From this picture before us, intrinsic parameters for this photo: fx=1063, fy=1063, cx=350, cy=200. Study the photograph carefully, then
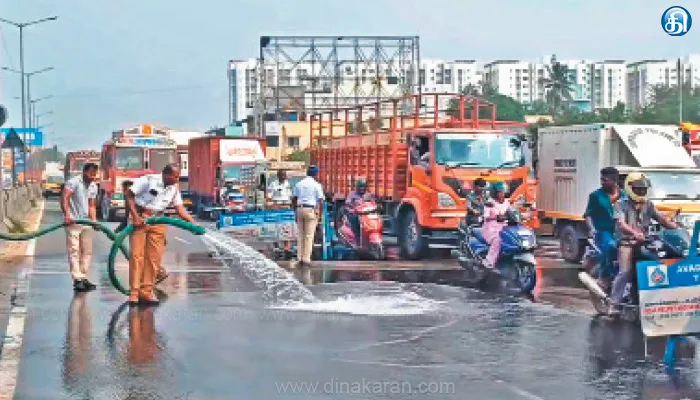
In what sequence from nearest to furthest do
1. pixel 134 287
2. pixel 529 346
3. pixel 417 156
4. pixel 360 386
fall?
1. pixel 360 386
2. pixel 529 346
3. pixel 134 287
4. pixel 417 156

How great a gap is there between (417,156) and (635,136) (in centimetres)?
405

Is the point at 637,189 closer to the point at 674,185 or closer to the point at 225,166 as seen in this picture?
the point at 674,185

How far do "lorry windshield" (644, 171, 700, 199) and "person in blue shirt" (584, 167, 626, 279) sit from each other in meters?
6.42

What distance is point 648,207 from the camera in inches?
441

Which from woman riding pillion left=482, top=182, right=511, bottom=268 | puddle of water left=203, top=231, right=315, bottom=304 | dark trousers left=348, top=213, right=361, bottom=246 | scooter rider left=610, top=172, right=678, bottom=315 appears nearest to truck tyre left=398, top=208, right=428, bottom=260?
dark trousers left=348, top=213, right=361, bottom=246

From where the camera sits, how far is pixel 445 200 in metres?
19.6

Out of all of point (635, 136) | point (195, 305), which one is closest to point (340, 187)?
point (635, 136)

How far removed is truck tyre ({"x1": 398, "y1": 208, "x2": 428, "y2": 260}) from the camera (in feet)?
66.2

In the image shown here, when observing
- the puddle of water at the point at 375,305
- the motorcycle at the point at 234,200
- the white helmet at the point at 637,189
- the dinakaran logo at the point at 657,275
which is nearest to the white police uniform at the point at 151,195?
the puddle of water at the point at 375,305

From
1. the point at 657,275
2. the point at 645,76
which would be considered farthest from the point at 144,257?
the point at 645,76

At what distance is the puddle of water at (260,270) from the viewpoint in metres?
13.9

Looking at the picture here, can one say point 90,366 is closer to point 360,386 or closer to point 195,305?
point 360,386

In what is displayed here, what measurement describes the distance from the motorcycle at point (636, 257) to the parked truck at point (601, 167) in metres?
6.06

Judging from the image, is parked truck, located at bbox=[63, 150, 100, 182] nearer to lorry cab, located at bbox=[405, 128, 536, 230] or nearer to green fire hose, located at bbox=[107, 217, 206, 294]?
lorry cab, located at bbox=[405, 128, 536, 230]
